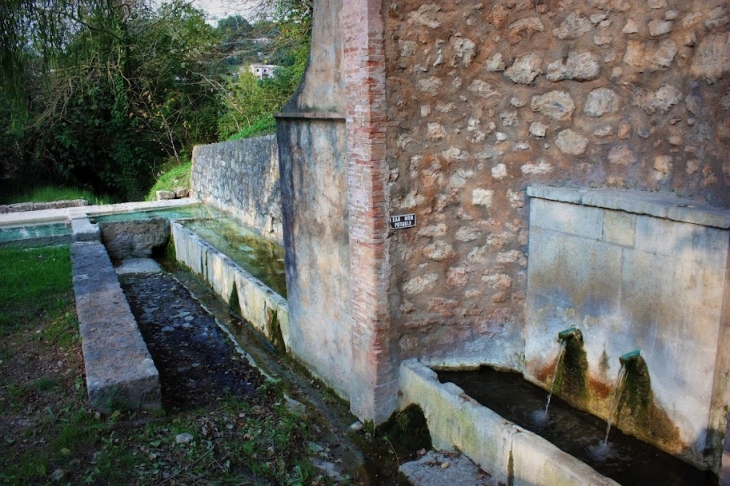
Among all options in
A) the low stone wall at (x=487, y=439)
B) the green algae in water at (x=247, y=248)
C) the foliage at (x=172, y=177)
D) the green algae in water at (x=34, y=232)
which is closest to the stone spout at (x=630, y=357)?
the low stone wall at (x=487, y=439)

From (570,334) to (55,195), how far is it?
1608cm

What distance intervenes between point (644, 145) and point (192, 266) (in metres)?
7.72

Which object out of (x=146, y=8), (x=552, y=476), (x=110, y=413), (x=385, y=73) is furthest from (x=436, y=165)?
(x=146, y=8)

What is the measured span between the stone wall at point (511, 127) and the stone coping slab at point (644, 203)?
14cm

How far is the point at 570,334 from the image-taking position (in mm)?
4242

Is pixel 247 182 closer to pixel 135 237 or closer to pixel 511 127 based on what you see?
pixel 135 237

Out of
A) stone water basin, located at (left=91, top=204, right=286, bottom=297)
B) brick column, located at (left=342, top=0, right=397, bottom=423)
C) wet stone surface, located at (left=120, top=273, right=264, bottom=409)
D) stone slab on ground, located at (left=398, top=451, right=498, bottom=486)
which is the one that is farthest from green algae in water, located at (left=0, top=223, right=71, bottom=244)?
stone slab on ground, located at (left=398, top=451, right=498, bottom=486)

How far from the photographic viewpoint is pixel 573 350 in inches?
168

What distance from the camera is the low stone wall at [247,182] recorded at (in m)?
9.65

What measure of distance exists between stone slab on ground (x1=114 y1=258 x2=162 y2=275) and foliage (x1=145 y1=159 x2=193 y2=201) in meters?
5.13

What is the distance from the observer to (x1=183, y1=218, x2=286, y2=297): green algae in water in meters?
7.88

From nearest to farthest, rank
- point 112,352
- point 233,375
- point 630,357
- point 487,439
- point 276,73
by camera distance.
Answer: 1. point 487,439
2. point 630,357
3. point 112,352
4. point 233,375
5. point 276,73

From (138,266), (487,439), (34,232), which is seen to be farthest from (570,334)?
(34,232)

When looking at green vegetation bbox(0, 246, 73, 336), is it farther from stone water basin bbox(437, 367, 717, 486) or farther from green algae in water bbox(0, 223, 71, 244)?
stone water basin bbox(437, 367, 717, 486)
